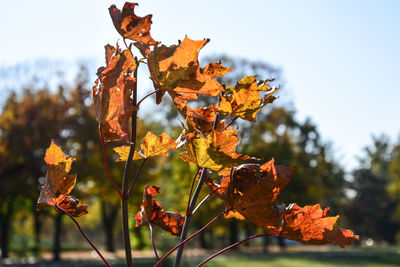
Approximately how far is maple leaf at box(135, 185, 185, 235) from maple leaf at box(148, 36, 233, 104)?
345 millimetres

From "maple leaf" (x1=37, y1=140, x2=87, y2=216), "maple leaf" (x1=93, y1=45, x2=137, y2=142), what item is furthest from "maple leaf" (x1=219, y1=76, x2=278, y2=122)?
"maple leaf" (x1=37, y1=140, x2=87, y2=216)

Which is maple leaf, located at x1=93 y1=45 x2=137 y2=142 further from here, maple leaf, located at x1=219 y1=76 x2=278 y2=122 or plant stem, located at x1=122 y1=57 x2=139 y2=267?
maple leaf, located at x1=219 y1=76 x2=278 y2=122

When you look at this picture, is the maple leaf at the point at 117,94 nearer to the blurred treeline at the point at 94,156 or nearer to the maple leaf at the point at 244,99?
the maple leaf at the point at 244,99

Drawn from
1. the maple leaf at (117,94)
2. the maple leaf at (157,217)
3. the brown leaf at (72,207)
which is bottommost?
the maple leaf at (157,217)

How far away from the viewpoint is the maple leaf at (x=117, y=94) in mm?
892

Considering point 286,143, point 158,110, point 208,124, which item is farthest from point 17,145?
point 208,124

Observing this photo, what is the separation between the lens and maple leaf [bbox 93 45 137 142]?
892mm

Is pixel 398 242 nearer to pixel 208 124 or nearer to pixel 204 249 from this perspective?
pixel 204 249

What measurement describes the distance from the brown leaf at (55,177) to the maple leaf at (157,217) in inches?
8.1

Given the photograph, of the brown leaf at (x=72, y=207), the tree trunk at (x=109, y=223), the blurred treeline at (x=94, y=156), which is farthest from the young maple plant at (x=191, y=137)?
the tree trunk at (x=109, y=223)

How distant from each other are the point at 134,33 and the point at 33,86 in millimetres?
21820

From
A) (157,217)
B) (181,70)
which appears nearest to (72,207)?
(157,217)

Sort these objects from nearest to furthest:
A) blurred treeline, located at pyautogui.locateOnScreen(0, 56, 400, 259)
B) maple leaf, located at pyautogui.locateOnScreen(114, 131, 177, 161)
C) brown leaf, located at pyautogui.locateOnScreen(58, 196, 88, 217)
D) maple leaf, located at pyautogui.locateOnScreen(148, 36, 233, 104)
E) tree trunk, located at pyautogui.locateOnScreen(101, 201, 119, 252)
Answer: maple leaf, located at pyautogui.locateOnScreen(148, 36, 233, 104)
maple leaf, located at pyautogui.locateOnScreen(114, 131, 177, 161)
brown leaf, located at pyautogui.locateOnScreen(58, 196, 88, 217)
blurred treeline, located at pyautogui.locateOnScreen(0, 56, 400, 259)
tree trunk, located at pyautogui.locateOnScreen(101, 201, 119, 252)

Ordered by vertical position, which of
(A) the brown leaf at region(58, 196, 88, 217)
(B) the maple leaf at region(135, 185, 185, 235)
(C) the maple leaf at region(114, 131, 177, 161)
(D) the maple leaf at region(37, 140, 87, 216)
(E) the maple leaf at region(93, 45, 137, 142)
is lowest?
(B) the maple leaf at region(135, 185, 185, 235)
